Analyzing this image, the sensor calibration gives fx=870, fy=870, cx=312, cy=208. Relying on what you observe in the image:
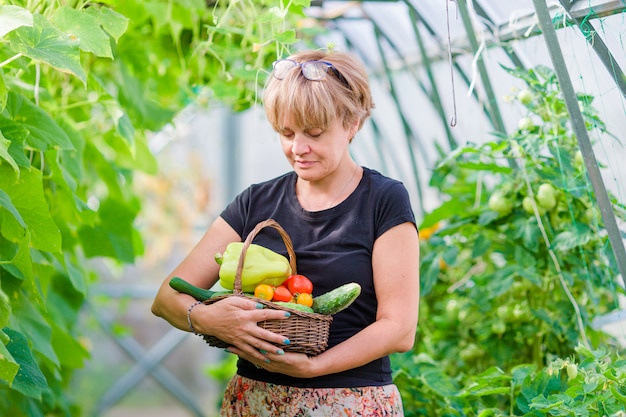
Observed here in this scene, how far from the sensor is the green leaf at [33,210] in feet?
5.67

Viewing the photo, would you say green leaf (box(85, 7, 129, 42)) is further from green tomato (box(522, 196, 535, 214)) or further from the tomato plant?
green tomato (box(522, 196, 535, 214))

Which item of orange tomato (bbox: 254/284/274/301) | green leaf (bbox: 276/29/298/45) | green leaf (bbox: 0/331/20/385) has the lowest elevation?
orange tomato (bbox: 254/284/274/301)

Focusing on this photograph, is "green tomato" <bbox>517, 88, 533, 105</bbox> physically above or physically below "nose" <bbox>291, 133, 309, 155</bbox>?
below

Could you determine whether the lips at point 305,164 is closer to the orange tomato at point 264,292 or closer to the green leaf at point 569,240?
the orange tomato at point 264,292

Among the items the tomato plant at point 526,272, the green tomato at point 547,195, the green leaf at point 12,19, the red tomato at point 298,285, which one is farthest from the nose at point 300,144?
the green tomato at point 547,195

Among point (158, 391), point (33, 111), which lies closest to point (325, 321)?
point (33, 111)

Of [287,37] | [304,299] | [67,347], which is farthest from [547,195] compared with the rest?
[67,347]

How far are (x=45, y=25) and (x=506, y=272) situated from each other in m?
1.39

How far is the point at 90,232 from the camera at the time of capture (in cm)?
271

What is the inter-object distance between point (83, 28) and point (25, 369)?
0.68m

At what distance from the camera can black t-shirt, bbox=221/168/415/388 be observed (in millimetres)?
1589

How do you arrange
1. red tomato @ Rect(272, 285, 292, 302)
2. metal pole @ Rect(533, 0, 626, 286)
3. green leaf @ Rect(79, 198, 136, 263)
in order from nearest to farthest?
red tomato @ Rect(272, 285, 292, 302)
metal pole @ Rect(533, 0, 626, 286)
green leaf @ Rect(79, 198, 136, 263)

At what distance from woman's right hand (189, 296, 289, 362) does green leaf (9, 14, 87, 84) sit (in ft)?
1.53

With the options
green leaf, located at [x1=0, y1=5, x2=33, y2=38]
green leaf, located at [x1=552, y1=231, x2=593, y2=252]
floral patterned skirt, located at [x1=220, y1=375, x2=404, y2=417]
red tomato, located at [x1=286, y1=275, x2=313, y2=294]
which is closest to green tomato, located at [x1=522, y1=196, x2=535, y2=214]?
green leaf, located at [x1=552, y1=231, x2=593, y2=252]
